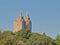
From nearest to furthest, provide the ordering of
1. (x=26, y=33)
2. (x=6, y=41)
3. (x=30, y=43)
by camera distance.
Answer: (x=6, y=41) → (x=30, y=43) → (x=26, y=33)

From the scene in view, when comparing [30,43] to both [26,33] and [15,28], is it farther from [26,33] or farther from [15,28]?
[15,28]

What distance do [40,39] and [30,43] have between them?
3.88 meters

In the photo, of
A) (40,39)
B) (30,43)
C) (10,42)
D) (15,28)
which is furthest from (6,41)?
(15,28)

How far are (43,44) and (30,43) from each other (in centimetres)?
278

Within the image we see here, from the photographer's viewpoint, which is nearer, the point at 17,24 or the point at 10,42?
the point at 10,42

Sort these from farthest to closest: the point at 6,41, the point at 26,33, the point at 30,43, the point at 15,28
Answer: the point at 15,28
the point at 26,33
the point at 30,43
the point at 6,41

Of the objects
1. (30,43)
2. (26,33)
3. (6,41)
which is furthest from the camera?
(26,33)

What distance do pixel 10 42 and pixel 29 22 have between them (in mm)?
130731

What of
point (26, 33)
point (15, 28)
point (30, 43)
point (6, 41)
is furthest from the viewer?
point (15, 28)

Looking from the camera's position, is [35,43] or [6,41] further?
[35,43]

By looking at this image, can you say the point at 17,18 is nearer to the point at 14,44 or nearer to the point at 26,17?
the point at 26,17

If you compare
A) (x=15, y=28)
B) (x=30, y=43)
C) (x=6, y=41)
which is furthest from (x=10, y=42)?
(x=15, y=28)

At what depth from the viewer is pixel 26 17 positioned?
589 feet

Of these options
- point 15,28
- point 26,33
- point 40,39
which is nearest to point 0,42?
point 40,39
